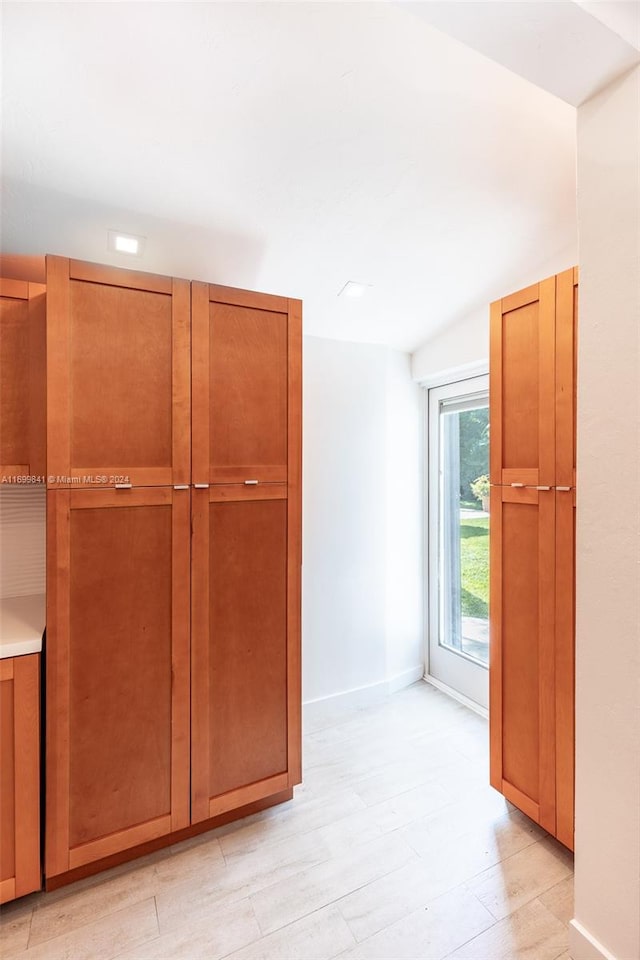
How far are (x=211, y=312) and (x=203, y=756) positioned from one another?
5.49 feet

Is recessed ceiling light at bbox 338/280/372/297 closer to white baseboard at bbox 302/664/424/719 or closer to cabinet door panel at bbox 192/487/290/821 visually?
cabinet door panel at bbox 192/487/290/821

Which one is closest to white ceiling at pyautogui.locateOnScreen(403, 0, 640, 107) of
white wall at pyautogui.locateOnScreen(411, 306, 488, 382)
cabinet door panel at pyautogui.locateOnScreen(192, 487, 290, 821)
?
white wall at pyautogui.locateOnScreen(411, 306, 488, 382)

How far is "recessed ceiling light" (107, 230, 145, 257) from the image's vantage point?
66.9 inches

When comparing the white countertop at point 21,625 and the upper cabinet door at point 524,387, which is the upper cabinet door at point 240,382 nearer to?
the white countertop at point 21,625

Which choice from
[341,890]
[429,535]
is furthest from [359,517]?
[341,890]

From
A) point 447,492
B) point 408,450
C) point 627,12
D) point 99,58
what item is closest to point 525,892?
point 447,492

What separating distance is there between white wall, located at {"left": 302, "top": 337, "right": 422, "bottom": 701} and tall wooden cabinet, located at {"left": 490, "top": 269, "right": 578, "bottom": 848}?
0.98m

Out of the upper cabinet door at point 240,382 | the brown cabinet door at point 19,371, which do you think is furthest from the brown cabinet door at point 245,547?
the brown cabinet door at point 19,371

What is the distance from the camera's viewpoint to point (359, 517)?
2719mm

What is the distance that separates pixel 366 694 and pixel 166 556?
1736 mm

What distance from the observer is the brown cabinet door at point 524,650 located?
160 centimetres

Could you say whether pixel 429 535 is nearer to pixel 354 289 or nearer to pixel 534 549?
pixel 534 549

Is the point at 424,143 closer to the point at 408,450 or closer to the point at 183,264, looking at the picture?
the point at 183,264

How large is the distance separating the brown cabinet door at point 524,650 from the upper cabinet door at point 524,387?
10cm
